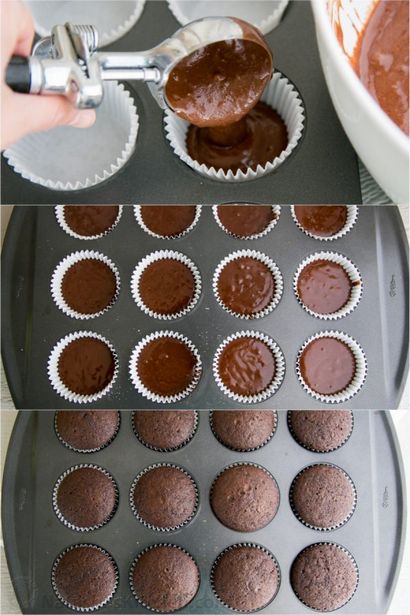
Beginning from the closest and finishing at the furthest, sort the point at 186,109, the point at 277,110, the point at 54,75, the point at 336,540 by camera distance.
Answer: the point at 54,75 < the point at 186,109 < the point at 277,110 < the point at 336,540

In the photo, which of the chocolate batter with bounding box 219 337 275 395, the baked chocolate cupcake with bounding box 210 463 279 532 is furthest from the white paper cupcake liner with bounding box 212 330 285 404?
the baked chocolate cupcake with bounding box 210 463 279 532

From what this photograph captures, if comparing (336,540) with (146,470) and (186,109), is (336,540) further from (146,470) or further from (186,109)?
(186,109)

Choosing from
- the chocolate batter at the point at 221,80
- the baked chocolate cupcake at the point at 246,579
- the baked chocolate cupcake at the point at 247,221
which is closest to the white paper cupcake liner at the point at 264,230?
the baked chocolate cupcake at the point at 247,221

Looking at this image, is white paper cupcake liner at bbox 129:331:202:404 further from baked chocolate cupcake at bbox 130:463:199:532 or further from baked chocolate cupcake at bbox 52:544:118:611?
baked chocolate cupcake at bbox 52:544:118:611

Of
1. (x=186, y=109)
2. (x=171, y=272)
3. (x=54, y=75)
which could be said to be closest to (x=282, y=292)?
(x=171, y=272)

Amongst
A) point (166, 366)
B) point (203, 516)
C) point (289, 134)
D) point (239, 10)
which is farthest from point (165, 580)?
point (239, 10)

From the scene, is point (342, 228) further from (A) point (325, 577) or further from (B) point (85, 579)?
(B) point (85, 579)

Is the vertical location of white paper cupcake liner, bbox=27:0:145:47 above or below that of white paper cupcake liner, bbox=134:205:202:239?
above
